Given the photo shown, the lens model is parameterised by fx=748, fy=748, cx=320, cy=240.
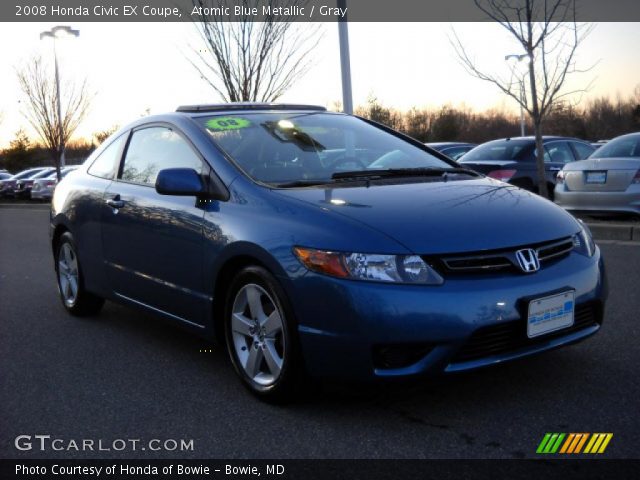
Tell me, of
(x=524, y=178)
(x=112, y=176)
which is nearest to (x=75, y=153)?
(x=524, y=178)

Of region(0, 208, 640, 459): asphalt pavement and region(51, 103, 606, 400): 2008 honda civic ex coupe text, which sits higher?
region(51, 103, 606, 400): 2008 honda civic ex coupe text

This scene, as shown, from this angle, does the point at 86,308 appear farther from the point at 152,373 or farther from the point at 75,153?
the point at 75,153

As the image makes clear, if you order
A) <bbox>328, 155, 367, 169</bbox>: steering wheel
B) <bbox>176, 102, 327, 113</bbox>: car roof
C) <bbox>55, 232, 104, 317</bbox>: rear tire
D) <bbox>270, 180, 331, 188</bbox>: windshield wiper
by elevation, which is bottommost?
<bbox>55, 232, 104, 317</bbox>: rear tire

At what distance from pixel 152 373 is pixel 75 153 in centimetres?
6889

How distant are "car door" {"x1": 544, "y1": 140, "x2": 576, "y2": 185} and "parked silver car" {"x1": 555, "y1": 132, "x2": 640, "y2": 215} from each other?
76.5 inches

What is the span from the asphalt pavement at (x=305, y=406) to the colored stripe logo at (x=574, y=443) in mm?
41

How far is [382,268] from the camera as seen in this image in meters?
3.21

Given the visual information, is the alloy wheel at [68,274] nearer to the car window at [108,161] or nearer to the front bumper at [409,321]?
the car window at [108,161]

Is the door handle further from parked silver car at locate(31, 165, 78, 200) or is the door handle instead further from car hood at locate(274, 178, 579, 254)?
parked silver car at locate(31, 165, 78, 200)

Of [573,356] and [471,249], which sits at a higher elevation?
[471,249]

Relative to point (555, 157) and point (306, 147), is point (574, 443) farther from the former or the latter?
point (555, 157)

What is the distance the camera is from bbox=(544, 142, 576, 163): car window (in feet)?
40.1

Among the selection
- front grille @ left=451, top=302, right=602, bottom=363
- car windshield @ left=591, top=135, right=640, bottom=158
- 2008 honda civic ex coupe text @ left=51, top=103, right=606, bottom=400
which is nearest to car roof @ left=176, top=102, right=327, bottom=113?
2008 honda civic ex coupe text @ left=51, top=103, right=606, bottom=400
